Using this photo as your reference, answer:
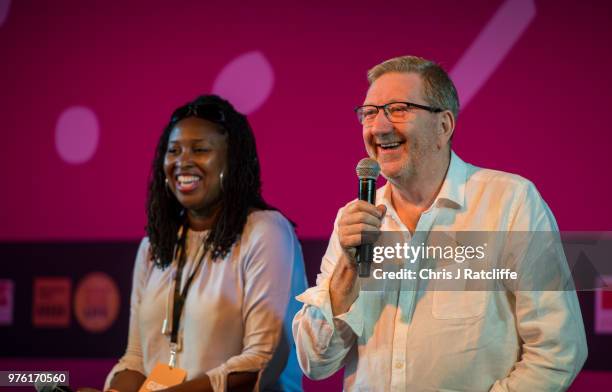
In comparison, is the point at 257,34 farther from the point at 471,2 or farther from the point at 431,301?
the point at 431,301

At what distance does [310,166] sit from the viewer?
146 inches

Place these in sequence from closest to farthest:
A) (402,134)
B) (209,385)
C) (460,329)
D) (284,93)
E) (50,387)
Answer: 1. (460,329)
2. (402,134)
3. (50,387)
4. (209,385)
5. (284,93)

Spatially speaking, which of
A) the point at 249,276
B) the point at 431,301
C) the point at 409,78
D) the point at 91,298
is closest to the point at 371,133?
the point at 409,78

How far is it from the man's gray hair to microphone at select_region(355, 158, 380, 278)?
335 millimetres

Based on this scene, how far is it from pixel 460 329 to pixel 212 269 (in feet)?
3.68

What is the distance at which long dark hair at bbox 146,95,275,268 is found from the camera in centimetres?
302

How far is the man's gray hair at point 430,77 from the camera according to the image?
230cm

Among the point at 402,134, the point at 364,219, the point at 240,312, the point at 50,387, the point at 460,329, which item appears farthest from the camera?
the point at 240,312

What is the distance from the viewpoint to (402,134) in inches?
88.6

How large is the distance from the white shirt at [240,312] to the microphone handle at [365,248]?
85 centimetres

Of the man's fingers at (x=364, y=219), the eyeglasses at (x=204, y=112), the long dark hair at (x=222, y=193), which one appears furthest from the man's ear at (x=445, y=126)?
the eyeglasses at (x=204, y=112)

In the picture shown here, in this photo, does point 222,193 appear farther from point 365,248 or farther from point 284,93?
point 365,248

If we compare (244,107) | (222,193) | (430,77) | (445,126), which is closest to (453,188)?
(445,126)

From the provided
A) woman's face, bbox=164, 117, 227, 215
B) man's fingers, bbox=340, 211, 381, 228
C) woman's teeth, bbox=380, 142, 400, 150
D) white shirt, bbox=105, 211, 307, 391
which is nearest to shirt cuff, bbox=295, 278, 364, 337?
man's fingers, bbox=340, 211, 381, 228
